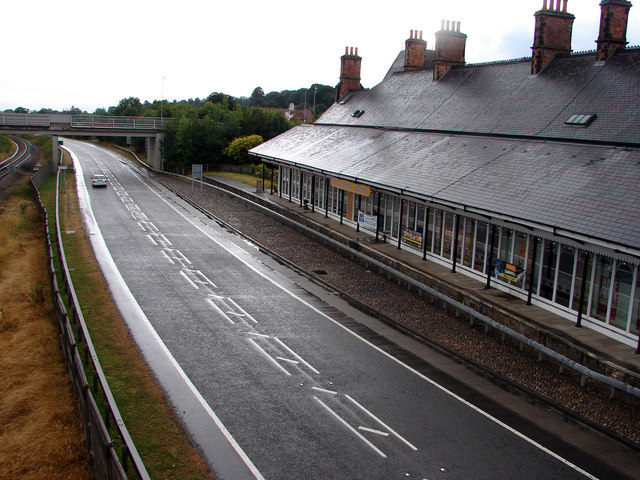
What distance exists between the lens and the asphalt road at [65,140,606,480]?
11.4m

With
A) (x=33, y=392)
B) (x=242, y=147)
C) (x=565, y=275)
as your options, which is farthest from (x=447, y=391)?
(x=242, y=147)

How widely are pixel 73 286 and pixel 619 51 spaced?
83.0 feet

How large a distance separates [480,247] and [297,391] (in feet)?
36.5

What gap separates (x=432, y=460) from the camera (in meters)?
11.5

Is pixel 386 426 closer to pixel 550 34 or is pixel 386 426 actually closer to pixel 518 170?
pixel 518 170

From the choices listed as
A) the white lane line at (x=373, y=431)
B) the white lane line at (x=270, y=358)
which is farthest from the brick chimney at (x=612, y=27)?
the white lane line at (x=373, y=431)

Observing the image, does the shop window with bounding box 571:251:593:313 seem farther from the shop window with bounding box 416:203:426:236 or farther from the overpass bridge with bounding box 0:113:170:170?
the overpass bridge with bounding box 0:113:170:170

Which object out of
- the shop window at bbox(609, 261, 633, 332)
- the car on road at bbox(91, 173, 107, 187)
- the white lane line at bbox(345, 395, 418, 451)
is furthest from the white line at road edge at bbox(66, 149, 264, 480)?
the shop window at bbox(609, 261, 633, 332)

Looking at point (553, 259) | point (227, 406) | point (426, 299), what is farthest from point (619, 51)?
point (227, 406)

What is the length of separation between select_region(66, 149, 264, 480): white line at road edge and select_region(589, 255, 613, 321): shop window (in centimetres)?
1117

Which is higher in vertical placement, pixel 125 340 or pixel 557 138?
pixel 557 138

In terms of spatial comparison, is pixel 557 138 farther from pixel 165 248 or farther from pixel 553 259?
pixel 165 248

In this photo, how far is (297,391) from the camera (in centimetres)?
1427

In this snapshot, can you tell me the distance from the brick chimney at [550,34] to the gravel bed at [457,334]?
14328mm
